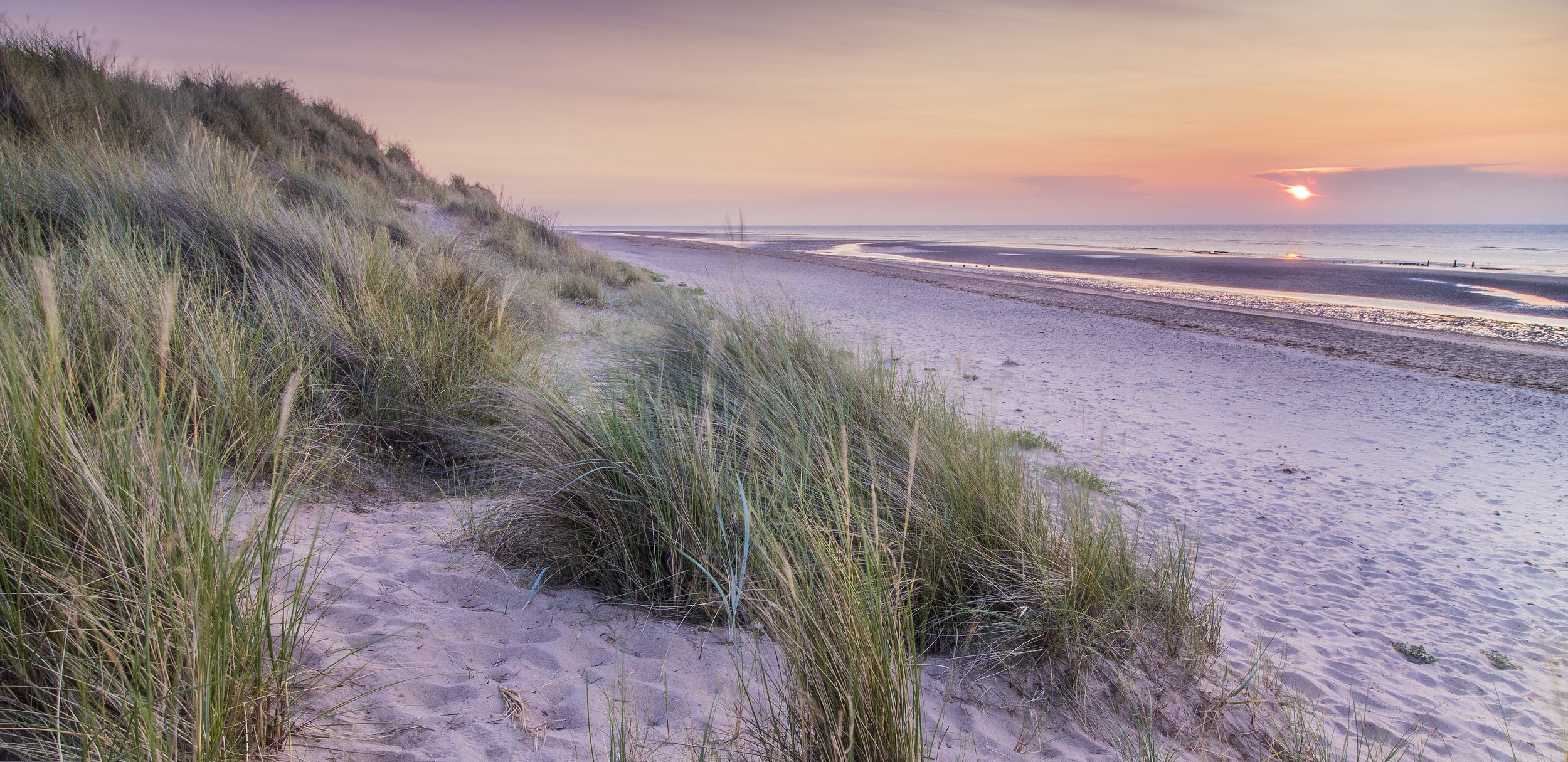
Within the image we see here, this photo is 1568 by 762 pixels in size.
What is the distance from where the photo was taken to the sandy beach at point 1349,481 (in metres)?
3.27

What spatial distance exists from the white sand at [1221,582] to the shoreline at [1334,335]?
5.24 feet

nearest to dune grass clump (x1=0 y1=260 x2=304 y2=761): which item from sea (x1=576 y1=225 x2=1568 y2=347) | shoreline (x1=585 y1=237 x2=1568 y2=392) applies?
sea (x1=576 y1=225 x2=1568 y2=347)

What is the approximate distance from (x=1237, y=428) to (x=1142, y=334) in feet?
20.8

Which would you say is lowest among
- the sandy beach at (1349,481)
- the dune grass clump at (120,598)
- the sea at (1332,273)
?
the sandy beach at (1349,481)

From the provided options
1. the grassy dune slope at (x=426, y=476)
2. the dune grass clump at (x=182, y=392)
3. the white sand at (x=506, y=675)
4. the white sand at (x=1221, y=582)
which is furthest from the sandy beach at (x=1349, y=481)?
the dune grass clump at (x=182, y=392)

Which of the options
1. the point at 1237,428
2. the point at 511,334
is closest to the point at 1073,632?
the point at 511,334

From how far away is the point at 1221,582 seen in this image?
3.94 m

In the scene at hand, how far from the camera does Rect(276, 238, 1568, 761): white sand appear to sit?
2.00m

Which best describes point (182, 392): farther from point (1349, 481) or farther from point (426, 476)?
point (1349, 481)

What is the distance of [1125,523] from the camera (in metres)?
4.62

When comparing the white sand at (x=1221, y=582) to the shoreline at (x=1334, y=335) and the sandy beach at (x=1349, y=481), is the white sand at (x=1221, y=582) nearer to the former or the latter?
the sandy beach at (x=1349, y=481)

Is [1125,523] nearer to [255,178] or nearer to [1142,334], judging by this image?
[255,178]

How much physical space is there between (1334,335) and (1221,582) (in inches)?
489

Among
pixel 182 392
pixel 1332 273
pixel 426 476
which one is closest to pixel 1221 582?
pixel 426 476
